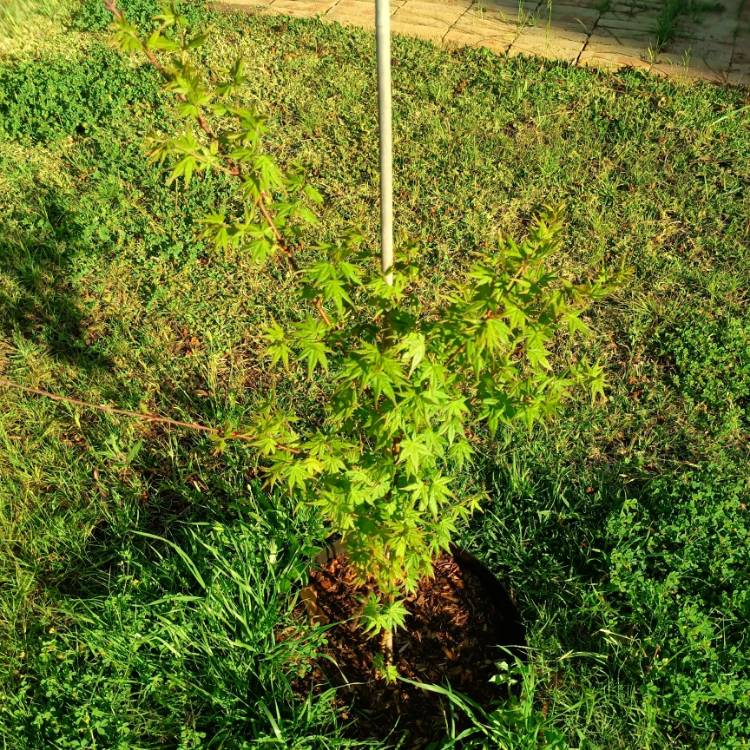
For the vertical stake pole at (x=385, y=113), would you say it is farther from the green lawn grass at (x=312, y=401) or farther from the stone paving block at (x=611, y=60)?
the stone paving block at (x=611, y=60)

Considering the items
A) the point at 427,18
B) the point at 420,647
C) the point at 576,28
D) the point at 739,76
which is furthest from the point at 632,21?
the point at 420,647

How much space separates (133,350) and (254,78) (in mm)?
2629

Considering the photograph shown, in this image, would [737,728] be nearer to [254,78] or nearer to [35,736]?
[35,736]

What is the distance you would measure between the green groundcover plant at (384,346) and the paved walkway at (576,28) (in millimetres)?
4081

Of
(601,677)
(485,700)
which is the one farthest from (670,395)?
(485,700)

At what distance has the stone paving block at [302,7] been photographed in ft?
20.9

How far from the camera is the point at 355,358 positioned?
6.38ft

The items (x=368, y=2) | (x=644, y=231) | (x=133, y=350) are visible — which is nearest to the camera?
(x=133, y=350)

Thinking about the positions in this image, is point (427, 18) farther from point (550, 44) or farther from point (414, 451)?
point (414, 451)

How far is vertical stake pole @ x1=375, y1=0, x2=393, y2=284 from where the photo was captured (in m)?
1.65

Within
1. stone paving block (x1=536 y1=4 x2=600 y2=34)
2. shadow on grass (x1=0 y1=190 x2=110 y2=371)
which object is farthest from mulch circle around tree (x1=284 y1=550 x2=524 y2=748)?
stone paving block (x1=536 y1=4 x2=600 y2=34)

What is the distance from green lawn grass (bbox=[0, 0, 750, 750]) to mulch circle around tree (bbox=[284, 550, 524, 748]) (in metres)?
0.14

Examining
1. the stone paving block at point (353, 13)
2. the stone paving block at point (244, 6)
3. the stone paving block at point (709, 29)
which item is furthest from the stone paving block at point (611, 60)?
the stone paving block at point (244, 6)

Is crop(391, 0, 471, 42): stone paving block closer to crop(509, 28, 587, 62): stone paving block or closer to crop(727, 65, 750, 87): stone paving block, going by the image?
crop(509, 28, 587, 62): stone paving block
